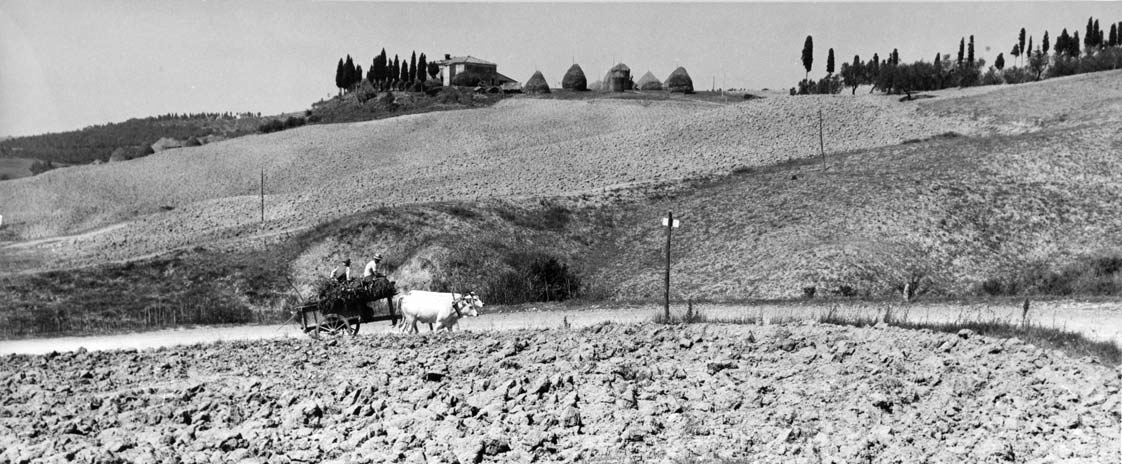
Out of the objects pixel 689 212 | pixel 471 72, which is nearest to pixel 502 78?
pixel 471 72

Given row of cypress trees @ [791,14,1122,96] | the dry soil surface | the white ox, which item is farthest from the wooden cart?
row of cypress trees @ [791,14,1122,96]

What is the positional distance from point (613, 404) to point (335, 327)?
459 inches

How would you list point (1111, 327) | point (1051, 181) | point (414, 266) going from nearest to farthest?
point (1111, 327)
point (414, 266)
point (1051, 181)

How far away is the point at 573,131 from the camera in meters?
88.1

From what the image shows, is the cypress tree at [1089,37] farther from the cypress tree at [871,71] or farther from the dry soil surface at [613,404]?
the dry soil surface at [613,404]

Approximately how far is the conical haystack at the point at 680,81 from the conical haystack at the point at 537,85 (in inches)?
649

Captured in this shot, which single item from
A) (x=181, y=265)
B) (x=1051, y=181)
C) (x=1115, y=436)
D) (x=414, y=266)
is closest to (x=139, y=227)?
(x=181, y=265)

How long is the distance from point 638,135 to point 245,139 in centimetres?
4435

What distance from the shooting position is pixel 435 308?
2314 cm

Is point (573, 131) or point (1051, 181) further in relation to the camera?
point (573, 131)

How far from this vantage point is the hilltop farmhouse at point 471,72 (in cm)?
13750

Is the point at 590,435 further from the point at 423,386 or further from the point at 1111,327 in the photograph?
the point at 1111,327

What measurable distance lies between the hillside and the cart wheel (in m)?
9.23

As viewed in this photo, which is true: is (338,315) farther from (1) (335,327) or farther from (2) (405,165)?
(2) (405,165)
